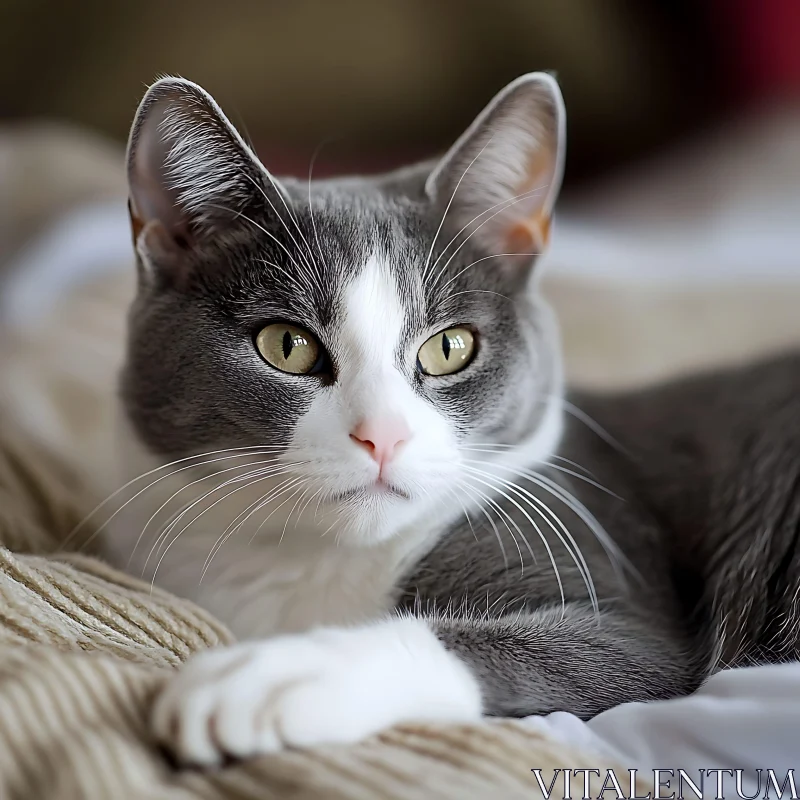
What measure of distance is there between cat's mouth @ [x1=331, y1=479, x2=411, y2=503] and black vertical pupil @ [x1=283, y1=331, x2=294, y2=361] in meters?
0.17

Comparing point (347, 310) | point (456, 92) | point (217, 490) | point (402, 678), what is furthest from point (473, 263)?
point (456, 92)

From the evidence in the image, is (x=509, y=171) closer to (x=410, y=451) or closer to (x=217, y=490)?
(x=410, y=451)

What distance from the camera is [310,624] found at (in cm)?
90

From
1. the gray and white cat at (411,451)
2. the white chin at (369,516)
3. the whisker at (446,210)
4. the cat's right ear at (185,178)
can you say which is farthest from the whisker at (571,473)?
the cat's right ear at (185,178)

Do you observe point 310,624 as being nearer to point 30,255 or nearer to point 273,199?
point 273,199

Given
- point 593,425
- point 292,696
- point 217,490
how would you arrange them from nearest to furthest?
point 292,696 < point 217,490 < point 593,425

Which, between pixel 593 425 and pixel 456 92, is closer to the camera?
pixel 593 425

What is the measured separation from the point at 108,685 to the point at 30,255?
1.44 metres

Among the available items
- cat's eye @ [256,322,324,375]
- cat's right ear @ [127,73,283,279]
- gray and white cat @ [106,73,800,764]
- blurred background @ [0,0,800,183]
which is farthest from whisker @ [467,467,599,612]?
blurred background @ [0,0,800,183]

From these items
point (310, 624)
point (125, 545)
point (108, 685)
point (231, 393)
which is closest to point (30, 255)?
point (125, 545)

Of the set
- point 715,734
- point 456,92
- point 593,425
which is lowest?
point 715,734

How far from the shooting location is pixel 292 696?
0.59 meters

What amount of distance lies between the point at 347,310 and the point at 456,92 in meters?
1.79

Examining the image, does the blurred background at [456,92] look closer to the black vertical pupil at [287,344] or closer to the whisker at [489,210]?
the whisker at [489,210]
